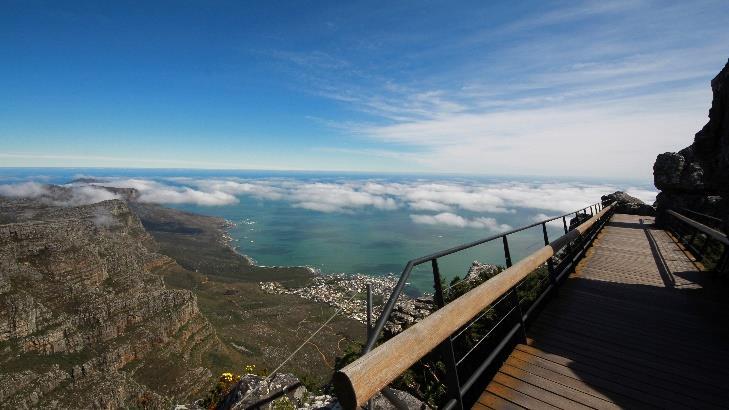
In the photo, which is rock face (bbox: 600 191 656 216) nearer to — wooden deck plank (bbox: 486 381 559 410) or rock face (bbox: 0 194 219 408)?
→ wooden deck plank (bbox: 486 381 559 410)

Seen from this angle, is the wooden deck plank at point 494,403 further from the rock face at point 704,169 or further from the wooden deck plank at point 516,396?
the rock face at point 704,169

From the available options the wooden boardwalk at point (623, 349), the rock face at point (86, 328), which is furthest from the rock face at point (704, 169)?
the rock face at point (86, 328)

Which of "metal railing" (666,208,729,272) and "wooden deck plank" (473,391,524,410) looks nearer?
"wooden deck plank" (473,391,524,410)

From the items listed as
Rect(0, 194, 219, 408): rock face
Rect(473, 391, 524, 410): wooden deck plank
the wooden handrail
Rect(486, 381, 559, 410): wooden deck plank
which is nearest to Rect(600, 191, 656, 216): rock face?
Rect(486, 381, 559, 410): wooden deck plank

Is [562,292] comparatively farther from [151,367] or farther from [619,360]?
[151,367]

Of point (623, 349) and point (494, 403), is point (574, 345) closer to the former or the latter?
point (623, 349)

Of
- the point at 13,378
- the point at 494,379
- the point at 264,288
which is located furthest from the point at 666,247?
the point at 264,288
